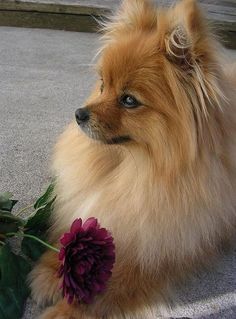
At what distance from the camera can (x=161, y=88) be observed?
4.34 ft

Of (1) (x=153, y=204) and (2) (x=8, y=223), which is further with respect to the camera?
(2) (x=8, y=223)

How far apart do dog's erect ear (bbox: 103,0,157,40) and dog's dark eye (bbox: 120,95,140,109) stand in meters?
0.24

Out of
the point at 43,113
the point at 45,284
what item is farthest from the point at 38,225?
the point at 43,113

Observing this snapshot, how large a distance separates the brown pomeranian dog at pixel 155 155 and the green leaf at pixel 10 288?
0.05 m

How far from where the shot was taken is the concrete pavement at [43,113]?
1504 millimetres

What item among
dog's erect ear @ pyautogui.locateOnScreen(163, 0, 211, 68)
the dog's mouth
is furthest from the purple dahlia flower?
dog's erect ear @ pyautogui.locateOnScreen(163, 0, 211, 68)

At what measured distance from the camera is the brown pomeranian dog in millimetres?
1306

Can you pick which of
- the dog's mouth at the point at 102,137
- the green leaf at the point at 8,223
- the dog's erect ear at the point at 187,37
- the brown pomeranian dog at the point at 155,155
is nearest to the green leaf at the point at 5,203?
the green leaf at the point at 8,223

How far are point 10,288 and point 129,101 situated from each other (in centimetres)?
61

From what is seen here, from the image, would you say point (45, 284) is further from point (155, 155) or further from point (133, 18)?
point (133, 18)

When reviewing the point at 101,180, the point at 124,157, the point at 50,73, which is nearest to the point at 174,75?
the point at 124,157

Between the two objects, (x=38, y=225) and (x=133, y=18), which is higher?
(x=133, y=18)

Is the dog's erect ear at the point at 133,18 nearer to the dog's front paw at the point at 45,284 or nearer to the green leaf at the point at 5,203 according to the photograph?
the green leaf at the point at 5,203

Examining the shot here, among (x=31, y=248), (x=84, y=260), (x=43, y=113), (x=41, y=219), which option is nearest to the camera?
(x=84, y=260)
